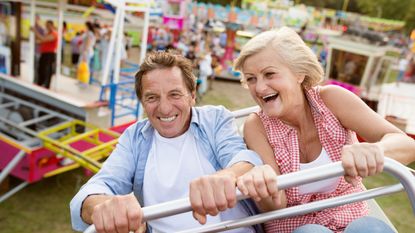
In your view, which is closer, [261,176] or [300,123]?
[261,176]

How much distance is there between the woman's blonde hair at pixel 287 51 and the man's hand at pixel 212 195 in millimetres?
678

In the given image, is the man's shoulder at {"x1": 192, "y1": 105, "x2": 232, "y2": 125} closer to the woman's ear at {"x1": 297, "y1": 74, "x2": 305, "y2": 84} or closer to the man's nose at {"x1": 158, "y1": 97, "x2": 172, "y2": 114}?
the man's nose at {"x1": 158, "y1": 97, "x2": 172, "y2": 114}

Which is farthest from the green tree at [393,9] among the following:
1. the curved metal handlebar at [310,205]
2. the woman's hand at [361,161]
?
the woman's hand at [361,161]

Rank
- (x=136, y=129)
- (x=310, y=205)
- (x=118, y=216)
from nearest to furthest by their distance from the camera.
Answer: (x=118, y=216), (x=310, y=205), (x=136, y=129)

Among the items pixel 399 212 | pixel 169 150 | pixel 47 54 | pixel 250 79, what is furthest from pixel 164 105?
pixel 47 54

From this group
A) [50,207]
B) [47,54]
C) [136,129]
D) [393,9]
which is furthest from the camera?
[393,9]

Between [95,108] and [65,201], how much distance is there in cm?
140

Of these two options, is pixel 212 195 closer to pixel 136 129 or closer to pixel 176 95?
pixel 176 95

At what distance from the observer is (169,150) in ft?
5.70

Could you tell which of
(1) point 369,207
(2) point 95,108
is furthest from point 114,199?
(2) point 95,108

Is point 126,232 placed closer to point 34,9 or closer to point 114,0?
point 114,0

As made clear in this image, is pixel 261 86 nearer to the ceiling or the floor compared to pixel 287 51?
nearer to the floor

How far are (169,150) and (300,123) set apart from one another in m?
0.56

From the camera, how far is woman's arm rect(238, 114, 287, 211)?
115 cm
